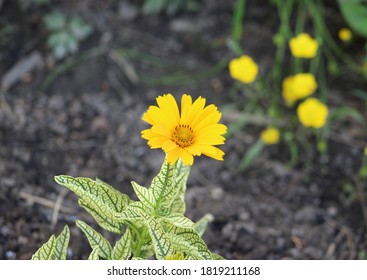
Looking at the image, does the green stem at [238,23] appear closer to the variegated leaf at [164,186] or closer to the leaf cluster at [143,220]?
the leaf cluster at [143,220]

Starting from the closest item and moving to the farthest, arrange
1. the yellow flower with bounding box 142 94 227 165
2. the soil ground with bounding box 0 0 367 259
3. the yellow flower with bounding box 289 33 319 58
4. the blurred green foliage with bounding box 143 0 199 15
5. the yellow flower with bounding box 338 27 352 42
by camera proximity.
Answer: the yellow flower with bounding box 142 94 227 165 < the soil ground with bounding box 0 0 367 259 < the yellow flower with bounding box 289 33 319 58 < the yellow flower with bounding box 338 27 352 42 < the blurred green foliage with bounding box 143 0 199 15

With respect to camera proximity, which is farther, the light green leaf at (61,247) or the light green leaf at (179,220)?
the light green leaf at (61,247)

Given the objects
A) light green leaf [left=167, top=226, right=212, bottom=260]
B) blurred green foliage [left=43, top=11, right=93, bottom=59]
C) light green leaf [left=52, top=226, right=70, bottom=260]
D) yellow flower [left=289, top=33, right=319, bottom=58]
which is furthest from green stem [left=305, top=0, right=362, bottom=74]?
light green leaf [left=52, top=226, right=70, bottom=260]

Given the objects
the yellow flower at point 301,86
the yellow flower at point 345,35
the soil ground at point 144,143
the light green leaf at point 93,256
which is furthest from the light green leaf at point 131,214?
the yellow flower at point 345,35

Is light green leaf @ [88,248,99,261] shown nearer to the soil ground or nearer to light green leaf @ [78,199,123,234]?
light green leaf @ [78,199,123,234]

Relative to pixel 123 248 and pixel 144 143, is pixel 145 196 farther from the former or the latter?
pixel 144 143

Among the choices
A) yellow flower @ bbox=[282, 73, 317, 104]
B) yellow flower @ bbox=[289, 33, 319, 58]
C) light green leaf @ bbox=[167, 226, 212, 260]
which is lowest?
light green leaf @ bbox=[167, 226, 212, 260]
